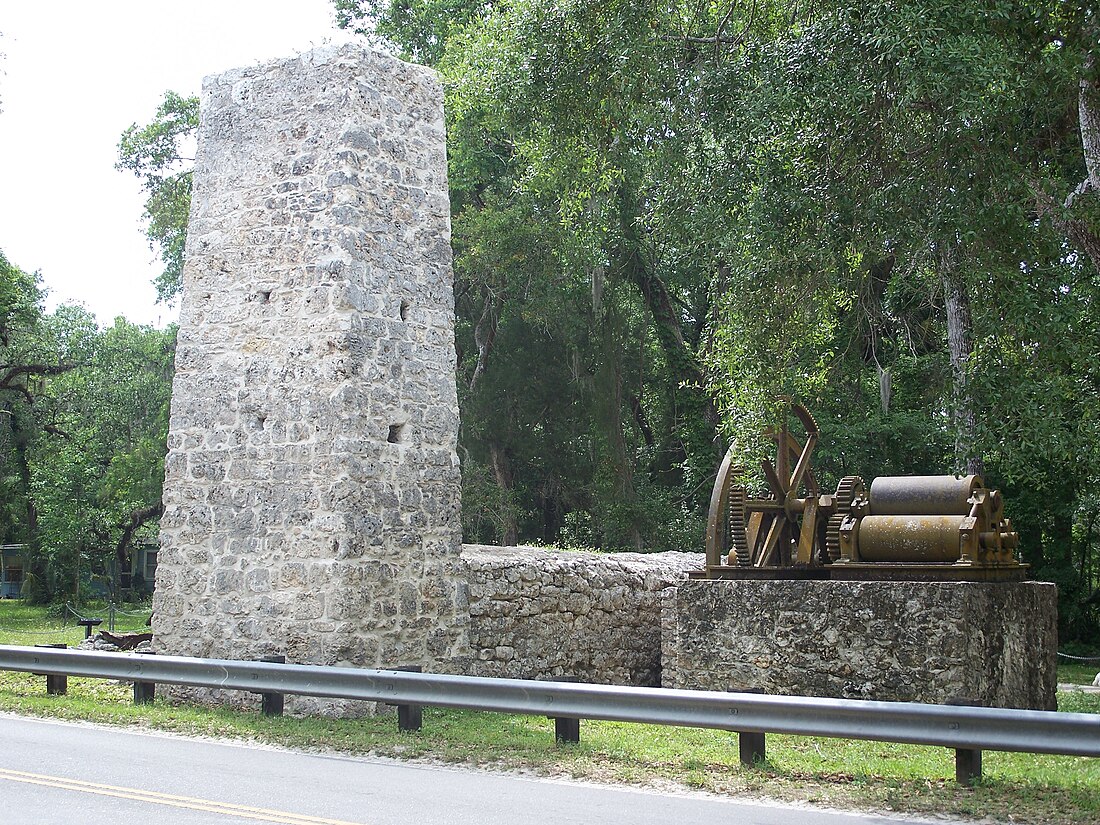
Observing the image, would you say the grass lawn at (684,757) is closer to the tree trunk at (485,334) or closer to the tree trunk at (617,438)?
the tree trunk at (617,438)

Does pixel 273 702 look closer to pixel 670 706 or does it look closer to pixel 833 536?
pixel 670 706

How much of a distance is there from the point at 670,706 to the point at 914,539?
3.58m

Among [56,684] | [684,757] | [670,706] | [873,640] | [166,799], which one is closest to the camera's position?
[166,799]

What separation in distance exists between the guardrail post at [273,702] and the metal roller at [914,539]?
497 centimetres

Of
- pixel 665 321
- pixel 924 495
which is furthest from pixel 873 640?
pixel 665 321

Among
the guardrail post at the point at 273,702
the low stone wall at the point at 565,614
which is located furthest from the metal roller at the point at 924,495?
the guardrail post at the point at 273,702

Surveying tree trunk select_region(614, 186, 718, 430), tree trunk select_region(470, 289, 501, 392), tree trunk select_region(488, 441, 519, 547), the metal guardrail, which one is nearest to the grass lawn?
the metal guardrail

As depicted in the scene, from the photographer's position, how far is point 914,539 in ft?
32.1

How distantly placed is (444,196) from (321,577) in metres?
3.81

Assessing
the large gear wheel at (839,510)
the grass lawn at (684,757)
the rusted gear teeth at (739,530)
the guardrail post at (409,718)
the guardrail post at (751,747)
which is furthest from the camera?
the rusted gear teeth at (739,530)

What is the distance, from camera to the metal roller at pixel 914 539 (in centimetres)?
962

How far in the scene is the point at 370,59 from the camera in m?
10.5

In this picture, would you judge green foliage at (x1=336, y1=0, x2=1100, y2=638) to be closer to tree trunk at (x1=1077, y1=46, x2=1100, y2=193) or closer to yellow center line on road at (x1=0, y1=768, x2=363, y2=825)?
tree trunk at (x1=1077, y1=46, x2=1100, y2=193)

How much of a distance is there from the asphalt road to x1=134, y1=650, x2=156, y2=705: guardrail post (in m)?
2.08
